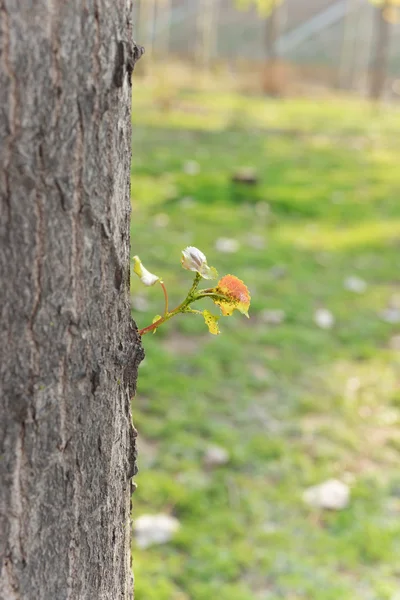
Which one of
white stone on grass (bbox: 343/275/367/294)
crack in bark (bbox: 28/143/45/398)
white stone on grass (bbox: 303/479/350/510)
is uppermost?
white stone on grass (bbox: 343/275/367/294)

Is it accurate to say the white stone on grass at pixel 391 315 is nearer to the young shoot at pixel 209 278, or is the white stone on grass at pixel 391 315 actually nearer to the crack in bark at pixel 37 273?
the young shoot at pixel 209 278

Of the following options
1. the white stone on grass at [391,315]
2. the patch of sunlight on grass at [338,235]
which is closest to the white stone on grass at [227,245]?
the patch of sunlight on grass at [338,235]

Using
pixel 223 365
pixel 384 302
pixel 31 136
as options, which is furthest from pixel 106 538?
pixel 384 302

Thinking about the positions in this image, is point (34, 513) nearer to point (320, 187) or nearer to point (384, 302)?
point (384, 302)

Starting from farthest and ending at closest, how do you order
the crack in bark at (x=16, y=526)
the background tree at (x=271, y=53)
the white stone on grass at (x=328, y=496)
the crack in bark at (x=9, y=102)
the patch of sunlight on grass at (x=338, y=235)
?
1. the background tree at (x=271, y=53)
2. the patch of sunlight on grass at (x=338, y=235)
3. the white stone on grass at (x=328, y=496)
4. the crack in bark at (x=16, y=526)
5. the crack in bark at (x=9, y=102)

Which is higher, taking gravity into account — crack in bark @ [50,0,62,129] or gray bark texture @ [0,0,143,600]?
crack in bark @ [50,0,62,129]

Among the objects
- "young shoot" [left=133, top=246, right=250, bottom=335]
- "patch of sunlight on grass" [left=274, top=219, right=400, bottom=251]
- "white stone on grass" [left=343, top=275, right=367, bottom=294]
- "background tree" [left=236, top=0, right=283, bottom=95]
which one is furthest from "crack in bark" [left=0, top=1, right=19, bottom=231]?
"background tree" [left=236, top=0, right=283, bottom=95]

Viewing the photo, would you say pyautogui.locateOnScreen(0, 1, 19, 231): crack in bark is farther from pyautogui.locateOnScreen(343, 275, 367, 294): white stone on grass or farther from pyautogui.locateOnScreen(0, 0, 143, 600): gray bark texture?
pyautogui.locateOnScreen(343, 275, 367, 294): white stone on grass
